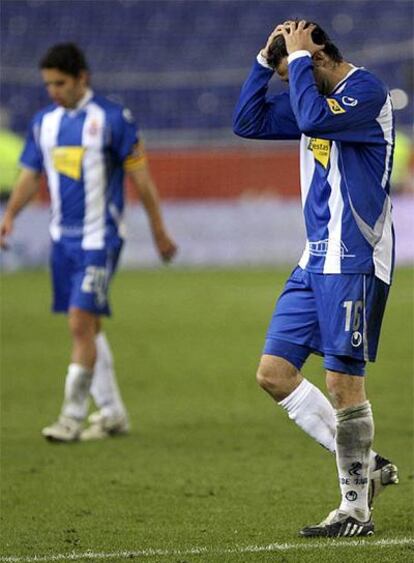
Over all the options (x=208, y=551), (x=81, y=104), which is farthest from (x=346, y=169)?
(x=81, y=104)

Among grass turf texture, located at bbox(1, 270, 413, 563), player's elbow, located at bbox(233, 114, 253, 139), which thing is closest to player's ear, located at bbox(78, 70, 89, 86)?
grass turf texture, located at bbox(1, 270, 413, 563)

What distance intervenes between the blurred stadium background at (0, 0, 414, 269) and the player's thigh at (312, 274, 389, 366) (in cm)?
1814

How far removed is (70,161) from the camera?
30.6 feet

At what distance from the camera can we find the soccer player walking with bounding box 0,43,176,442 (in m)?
9.16

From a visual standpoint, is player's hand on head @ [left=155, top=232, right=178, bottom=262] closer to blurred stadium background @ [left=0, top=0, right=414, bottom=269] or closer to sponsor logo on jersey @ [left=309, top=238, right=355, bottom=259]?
sponsor logo on jersey @ [left=309, top=238, right=355, bottom=259]

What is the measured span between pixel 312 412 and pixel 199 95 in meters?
23.9

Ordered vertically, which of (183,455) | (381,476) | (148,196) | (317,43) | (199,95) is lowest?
(183,455)

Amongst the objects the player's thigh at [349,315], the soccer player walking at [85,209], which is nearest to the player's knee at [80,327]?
the soccer player walking at [85,209]

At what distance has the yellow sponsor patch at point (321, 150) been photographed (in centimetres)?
592

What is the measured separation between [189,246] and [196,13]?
29.2ft

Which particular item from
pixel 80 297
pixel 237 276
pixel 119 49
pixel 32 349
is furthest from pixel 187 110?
pixel 80 297

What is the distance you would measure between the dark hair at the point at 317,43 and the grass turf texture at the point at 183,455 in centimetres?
191

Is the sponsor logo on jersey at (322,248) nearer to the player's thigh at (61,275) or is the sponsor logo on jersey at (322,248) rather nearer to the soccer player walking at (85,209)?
the soccer player walking at (85,209)

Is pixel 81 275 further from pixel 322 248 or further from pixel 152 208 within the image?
pixel 322 248
